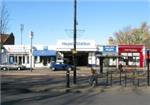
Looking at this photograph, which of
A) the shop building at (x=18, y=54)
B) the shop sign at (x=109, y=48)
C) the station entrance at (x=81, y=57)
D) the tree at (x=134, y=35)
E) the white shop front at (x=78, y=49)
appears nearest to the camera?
the white shop front at (x=78, y=49)

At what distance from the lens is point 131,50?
283ft

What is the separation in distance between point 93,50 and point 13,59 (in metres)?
16.0

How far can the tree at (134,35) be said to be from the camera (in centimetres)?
12475

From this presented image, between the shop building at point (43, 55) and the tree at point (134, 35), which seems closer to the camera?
the shop building at point (43, 55)

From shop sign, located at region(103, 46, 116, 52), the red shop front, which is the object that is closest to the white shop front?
shop sign, located at region(103, 46, 116, 52)

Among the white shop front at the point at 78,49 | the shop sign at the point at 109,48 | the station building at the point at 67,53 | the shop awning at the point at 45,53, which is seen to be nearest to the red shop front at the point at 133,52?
the station building at the point at 67,53

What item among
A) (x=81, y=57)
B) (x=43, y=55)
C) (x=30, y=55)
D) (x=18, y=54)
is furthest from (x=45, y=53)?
(x=81, y=57)

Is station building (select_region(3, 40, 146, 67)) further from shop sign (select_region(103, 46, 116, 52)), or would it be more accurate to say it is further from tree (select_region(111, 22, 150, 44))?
tree (select_region(111, 22, 150, 44))

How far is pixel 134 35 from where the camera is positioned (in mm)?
126125

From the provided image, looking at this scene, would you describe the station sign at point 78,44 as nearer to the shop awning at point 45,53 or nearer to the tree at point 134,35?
the shop awning at point 45,53

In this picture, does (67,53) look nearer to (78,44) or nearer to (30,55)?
(78,44)

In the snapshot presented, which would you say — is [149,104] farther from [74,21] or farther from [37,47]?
[37,47]

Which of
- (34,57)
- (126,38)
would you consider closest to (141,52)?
(34,57)

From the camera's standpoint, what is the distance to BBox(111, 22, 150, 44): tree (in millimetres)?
124750
